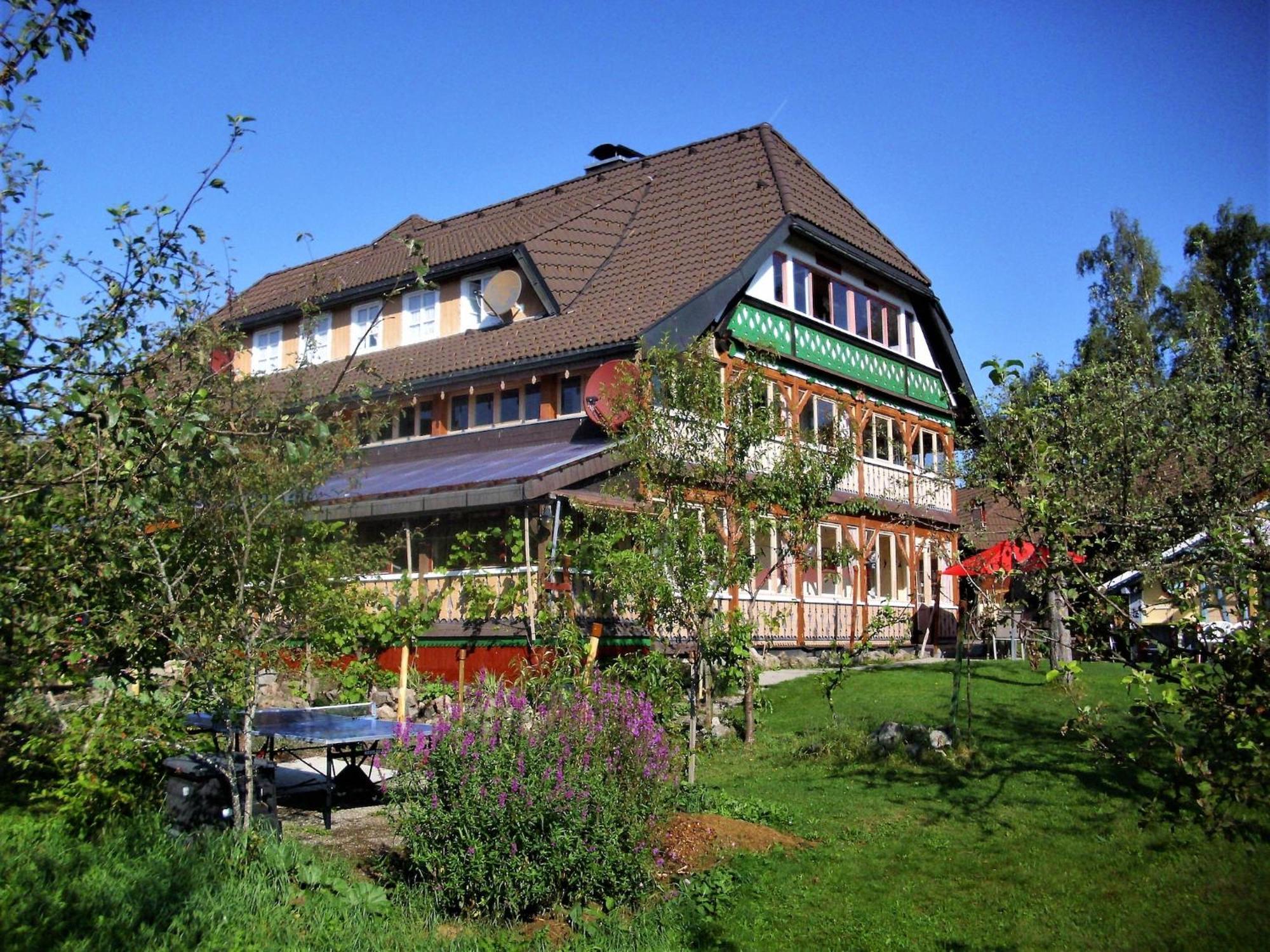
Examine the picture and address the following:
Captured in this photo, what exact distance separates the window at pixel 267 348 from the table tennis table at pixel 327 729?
16.6 m

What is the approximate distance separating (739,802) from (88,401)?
737 centimetres

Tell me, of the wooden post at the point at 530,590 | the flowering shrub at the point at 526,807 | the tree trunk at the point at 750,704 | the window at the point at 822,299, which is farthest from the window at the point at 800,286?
the flowering shrub at the point at 526,807

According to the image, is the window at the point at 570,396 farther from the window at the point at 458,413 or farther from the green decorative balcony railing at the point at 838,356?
the green decorative balcony railing at the point at 838,356

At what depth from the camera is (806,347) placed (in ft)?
73.6

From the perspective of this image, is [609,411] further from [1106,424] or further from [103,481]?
[103,481]

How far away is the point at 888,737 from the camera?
1255 centimetres

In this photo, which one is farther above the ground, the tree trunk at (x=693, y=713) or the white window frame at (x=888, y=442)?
the white window frame at (x=888, y=442)

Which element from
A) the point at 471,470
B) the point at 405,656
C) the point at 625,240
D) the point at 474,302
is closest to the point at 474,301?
the point at 474,302

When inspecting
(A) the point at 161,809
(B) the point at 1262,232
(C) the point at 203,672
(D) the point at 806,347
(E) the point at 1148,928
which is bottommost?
(E) the point at 1148,928

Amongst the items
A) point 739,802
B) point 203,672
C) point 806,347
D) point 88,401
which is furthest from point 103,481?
point 806,347

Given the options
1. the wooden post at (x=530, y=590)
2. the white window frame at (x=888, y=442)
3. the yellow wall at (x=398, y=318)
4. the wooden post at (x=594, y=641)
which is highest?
the yellow wall at (x=398, y=318)

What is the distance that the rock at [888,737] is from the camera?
40.8ft

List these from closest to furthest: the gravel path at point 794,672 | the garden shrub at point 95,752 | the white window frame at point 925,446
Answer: the garden shrub at point 95,752
the gravel path at point 794,672
the white window frame at point 925,446

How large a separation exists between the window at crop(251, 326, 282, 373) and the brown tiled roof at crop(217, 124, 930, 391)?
631mm
